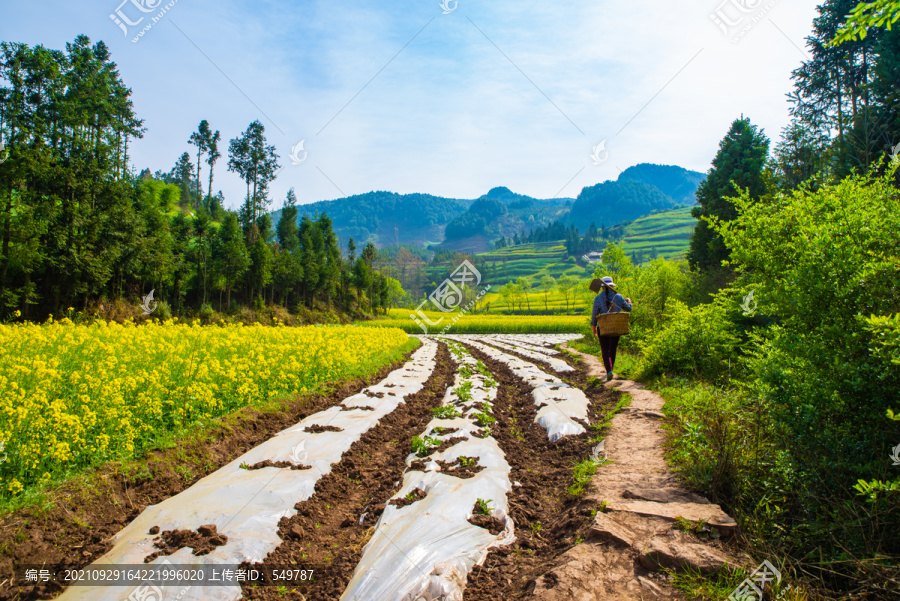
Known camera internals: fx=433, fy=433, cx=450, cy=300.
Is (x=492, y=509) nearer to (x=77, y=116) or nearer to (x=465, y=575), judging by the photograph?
(x=465, y=575)

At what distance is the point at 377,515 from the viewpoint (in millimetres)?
4566

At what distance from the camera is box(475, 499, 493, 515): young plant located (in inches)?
168

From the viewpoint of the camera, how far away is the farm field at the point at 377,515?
337 cm

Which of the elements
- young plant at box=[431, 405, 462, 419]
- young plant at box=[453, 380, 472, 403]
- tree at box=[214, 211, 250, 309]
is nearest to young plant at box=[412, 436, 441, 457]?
young plant at box=[431, 405, 462, 419]

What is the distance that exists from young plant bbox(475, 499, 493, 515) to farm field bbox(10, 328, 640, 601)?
0.02 m

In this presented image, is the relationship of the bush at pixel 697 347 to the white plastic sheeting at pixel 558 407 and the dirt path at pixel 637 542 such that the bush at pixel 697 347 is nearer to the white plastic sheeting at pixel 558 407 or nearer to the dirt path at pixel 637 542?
the white plastic sheeting at pixel 558 407

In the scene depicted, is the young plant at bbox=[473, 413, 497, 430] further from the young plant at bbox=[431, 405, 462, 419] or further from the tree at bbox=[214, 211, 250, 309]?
the tree at bbox=[214, 211, 250, 309]

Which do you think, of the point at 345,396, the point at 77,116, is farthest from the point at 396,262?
the point at 345,396

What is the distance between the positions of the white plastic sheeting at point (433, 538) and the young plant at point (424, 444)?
1.07ft

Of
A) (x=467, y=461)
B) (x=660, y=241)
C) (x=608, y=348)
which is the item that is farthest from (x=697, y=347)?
(x=660, y=241)

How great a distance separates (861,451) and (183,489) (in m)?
6.39

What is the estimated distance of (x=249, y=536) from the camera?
3855mm

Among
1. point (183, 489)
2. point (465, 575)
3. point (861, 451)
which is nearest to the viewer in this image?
point (861, 451)

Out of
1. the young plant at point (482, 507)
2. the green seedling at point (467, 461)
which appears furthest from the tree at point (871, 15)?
the green seedling at point (467, 461)
